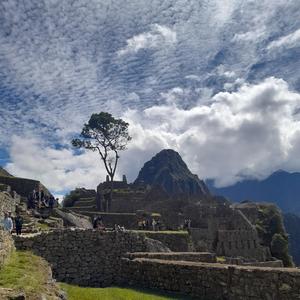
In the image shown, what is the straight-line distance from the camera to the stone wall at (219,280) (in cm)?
1062

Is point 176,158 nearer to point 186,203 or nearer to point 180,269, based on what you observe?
point 186,203

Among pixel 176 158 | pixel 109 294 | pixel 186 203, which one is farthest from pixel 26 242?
pixel 176 158

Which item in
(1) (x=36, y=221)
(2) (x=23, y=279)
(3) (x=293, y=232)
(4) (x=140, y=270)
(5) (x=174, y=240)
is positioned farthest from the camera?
(3) (x=293, y=232)

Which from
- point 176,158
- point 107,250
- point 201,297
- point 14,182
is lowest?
point 201,297

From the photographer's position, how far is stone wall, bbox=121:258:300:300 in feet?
34.9

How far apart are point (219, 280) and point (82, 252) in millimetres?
6585

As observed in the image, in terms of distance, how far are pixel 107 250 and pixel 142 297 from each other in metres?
5.64

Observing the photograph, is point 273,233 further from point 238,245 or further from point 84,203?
point 84,203

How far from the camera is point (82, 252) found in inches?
659

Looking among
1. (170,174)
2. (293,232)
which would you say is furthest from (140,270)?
(170,174)

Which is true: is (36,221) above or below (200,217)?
below

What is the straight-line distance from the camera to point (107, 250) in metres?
17.3

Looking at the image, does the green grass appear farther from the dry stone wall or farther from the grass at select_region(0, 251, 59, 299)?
the grass at select_region(0, 251, 59, 299)

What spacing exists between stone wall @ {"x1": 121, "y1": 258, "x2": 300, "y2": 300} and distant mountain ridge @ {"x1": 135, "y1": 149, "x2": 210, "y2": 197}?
303ft
